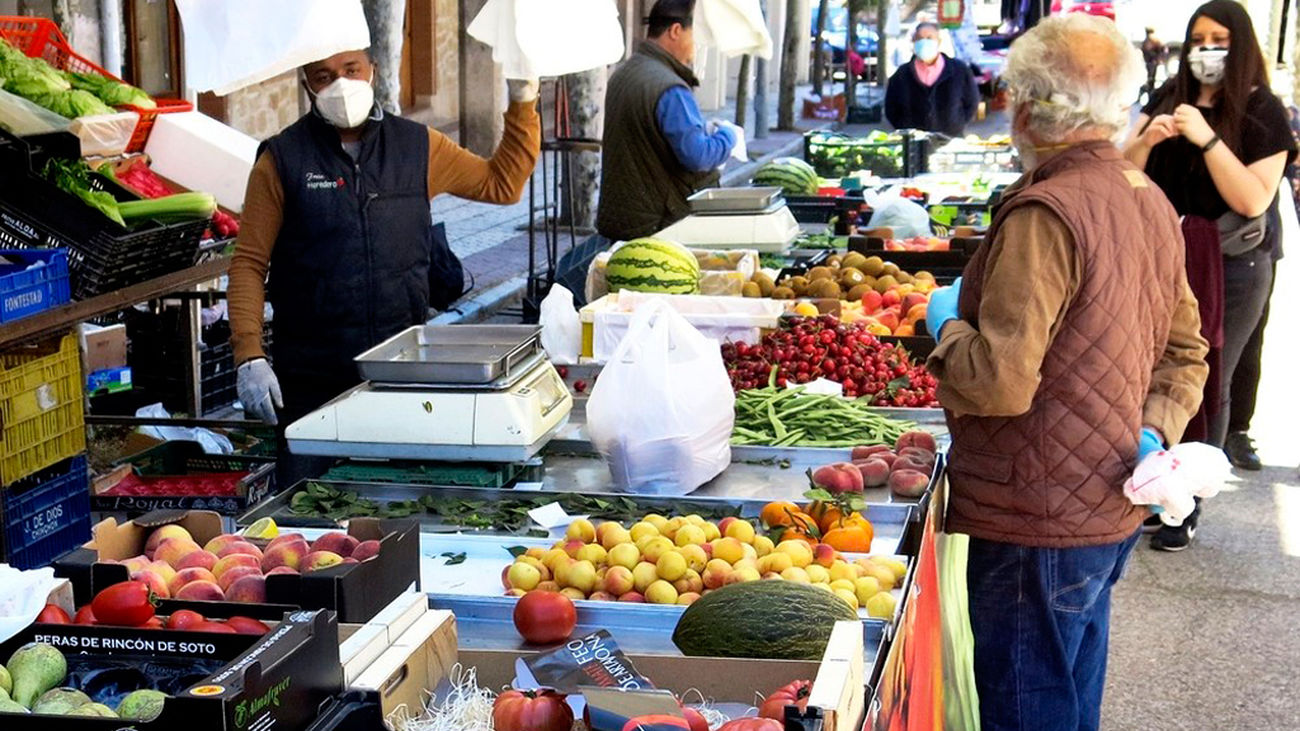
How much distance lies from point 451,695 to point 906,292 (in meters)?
4.60

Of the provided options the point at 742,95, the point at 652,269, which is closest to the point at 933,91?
the point at 652,269

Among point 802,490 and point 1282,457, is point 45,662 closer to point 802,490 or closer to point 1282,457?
point 802,490

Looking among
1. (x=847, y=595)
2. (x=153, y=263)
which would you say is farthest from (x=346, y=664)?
(x=153, y=263)

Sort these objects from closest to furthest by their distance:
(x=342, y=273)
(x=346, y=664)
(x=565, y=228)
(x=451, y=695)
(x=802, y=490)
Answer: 1. (x=346, y=664)
2. (x=451, y=695)
3. (x=802, y=490)
4. (x=342, y=273)
5. (x=565, y=228)

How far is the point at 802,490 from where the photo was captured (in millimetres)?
4219

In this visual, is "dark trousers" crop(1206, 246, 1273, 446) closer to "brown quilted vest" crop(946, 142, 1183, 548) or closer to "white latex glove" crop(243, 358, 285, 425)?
"brown quilted vest" crop(946, 142, 1183, 548)

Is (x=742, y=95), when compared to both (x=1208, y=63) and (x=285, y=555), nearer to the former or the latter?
(x=1208, y=63)

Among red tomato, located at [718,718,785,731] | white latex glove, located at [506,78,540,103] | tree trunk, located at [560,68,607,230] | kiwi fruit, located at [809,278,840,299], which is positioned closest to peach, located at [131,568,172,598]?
red tomato, located at [718,718,785,731]

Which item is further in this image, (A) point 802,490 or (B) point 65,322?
(B) point 65,322

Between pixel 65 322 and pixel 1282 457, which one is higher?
pixel 65 322

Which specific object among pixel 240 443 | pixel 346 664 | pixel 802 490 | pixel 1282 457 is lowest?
pixel 1282 457

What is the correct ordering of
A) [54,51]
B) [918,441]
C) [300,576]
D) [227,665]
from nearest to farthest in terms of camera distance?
[227,665]
[300,576]
[918,441]
[54,51]

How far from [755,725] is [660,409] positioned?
1.79m

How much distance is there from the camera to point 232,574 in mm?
2857
